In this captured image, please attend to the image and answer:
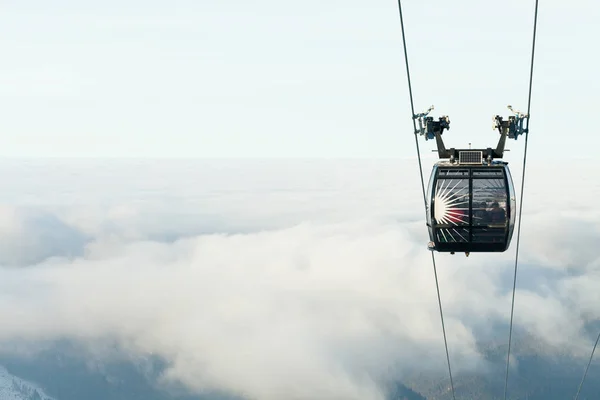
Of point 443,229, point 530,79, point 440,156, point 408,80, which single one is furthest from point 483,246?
point 408,80

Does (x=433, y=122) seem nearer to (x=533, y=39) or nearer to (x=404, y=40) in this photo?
(x=533, y=39)

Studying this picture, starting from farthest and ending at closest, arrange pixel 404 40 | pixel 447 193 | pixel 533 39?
pixel 447 193 → pixel 533 39 → pixel 404 40

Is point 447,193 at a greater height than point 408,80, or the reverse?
point 408,80

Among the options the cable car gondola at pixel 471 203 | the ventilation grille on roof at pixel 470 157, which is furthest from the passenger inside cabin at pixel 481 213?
the ventilation grille on roof at pixel 470 157

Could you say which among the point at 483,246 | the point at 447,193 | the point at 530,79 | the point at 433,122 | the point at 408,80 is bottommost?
the point at 483,246

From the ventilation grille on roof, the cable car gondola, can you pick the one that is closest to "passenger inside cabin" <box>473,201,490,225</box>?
the cable car gondola

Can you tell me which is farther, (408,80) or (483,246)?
(483,246)

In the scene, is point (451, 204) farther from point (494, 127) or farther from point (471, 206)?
point (494, 127)
